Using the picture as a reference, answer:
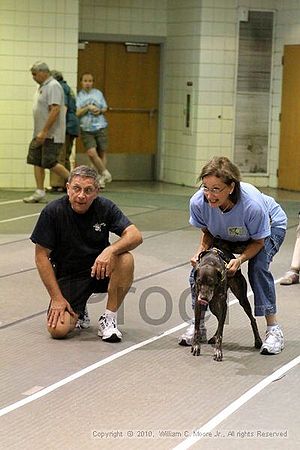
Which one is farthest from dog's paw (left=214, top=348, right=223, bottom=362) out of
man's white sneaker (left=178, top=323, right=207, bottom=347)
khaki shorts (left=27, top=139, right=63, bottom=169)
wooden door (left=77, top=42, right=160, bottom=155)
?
wooden door (left=77, top=42, right=160, bottom=155)

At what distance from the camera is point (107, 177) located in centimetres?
1487

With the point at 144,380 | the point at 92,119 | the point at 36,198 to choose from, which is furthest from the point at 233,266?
the point at 92,119

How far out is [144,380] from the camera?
6039mm

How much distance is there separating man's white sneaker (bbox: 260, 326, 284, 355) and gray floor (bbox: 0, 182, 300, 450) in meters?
0.05

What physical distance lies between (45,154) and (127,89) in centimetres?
342

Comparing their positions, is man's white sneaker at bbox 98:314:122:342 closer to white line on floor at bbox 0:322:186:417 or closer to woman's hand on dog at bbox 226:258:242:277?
white line on floor at bbox 0:322:186:417

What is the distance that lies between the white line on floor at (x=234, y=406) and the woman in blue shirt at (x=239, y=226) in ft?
1.13

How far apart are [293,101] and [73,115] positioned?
3.41 meters

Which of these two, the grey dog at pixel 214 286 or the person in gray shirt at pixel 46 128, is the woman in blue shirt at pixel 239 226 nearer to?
the grey dog at pixel 214 286

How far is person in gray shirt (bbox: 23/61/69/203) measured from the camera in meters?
13.2

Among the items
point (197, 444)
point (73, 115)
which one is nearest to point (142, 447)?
point (197, 444)

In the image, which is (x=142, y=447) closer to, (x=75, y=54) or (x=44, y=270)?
(x=44, y=270)

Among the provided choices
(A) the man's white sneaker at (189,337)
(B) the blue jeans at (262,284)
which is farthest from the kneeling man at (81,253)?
(B) the blue jeans at (262,284)

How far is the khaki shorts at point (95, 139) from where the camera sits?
14.8m
